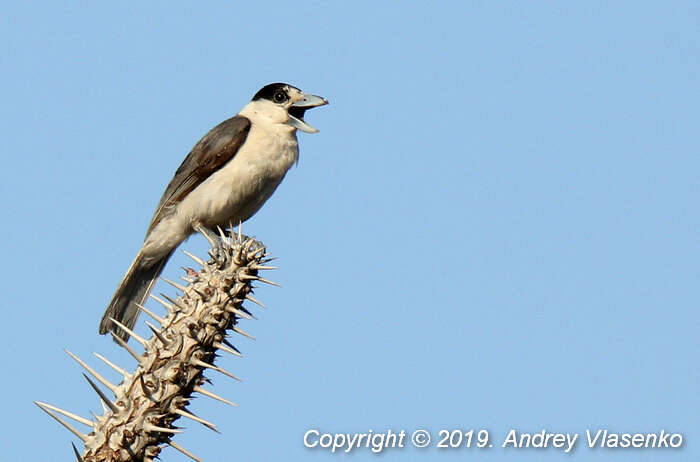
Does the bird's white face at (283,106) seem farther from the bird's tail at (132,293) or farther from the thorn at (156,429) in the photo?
the thorn at (156,429)

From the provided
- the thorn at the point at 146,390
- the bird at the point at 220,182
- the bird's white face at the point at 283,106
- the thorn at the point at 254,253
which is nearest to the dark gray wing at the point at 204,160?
the bird at the point at 220,182

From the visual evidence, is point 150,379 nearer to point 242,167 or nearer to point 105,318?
point 105,318

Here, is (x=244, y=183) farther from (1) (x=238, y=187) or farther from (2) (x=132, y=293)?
(2) (x=132, y=293)

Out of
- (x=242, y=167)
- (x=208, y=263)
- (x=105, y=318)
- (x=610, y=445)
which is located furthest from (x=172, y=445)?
(x=242, y=167)

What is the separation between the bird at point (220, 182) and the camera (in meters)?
8.95

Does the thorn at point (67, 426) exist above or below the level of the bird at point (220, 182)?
below

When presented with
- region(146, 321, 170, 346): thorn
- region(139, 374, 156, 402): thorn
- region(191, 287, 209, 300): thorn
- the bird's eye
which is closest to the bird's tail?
the bird's eye

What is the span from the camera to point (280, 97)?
9828mm

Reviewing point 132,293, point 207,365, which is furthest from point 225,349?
point 132,293

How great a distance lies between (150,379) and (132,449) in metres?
0.36

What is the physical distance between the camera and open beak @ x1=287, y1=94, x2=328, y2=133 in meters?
9.43

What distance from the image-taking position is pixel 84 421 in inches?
149

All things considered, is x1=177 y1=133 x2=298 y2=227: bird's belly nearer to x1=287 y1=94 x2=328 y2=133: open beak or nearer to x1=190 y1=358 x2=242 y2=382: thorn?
x1=287 y1=94 x2=328 y2=133: open beak

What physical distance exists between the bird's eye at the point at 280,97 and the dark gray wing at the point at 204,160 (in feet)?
1.65
